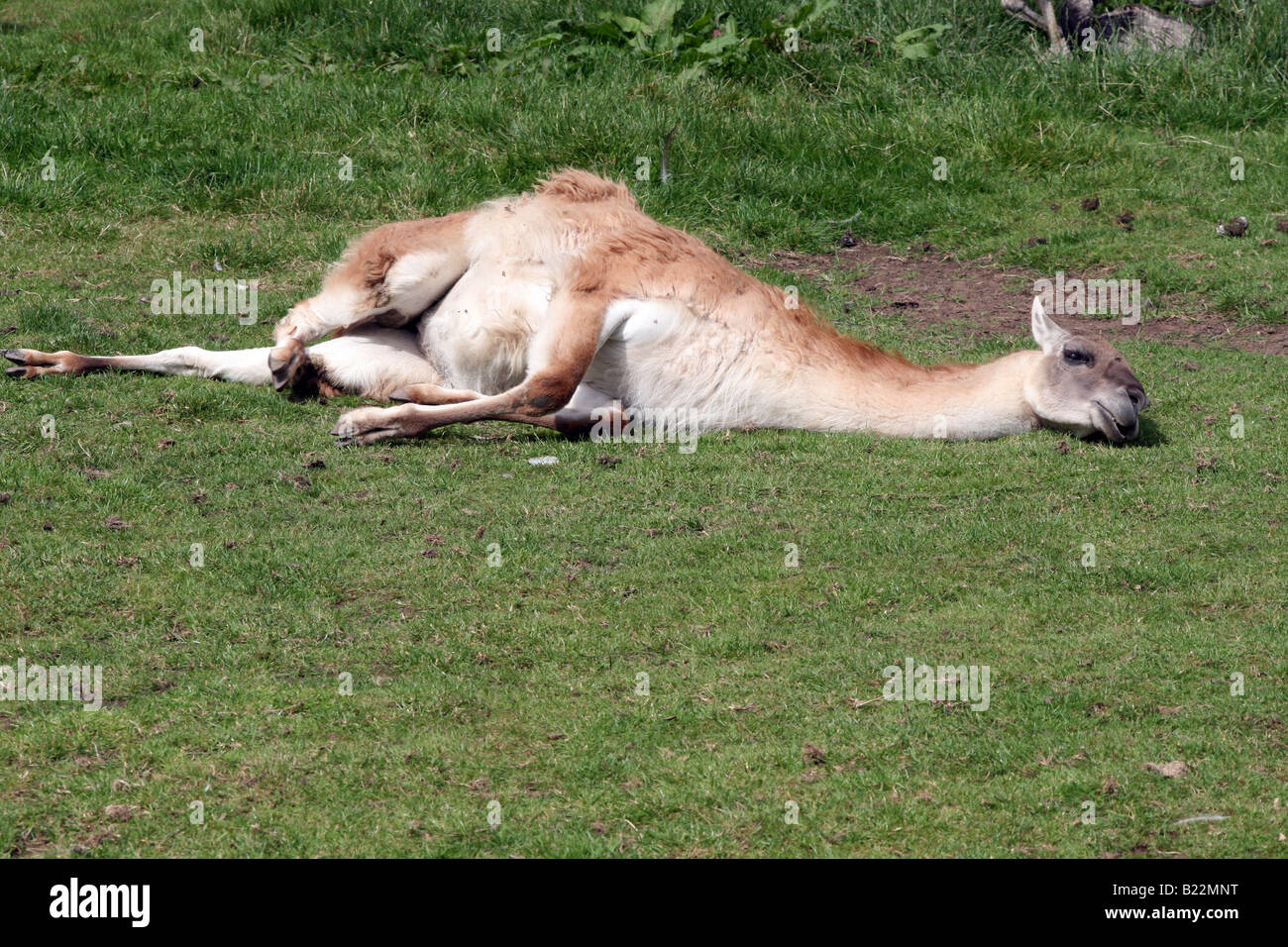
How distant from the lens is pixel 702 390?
734 cm

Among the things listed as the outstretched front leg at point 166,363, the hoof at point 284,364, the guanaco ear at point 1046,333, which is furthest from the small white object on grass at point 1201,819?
the outstretched front leg at point 166,363

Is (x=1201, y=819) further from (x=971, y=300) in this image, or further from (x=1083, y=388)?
(x=971, y=300)

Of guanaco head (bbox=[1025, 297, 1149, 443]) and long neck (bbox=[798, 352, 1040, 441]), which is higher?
guanaco head (bbox=[1025, 297, 1149, 443])

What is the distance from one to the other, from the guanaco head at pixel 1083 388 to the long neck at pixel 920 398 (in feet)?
0.32

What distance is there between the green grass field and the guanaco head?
0.58ft

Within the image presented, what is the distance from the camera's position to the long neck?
7.15 m

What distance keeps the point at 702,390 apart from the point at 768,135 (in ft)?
15.1

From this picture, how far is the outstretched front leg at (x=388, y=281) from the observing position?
25.6ft

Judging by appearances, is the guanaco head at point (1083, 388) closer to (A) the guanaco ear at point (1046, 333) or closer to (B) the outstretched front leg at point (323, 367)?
(A) the guanaco ear at point (1046, 333)

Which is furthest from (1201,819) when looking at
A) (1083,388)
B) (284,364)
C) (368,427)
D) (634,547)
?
(284,364)

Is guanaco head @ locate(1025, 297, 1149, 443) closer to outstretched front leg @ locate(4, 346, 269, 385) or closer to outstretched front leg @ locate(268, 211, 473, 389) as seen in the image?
outstretched front leg @ locate(268, 211, 473, 389)

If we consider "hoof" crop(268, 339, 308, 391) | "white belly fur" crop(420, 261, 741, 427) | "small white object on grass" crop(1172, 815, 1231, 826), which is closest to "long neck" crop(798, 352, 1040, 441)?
"white belly fur" crop(420, 261, 741, 427)

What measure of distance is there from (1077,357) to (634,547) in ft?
8.62

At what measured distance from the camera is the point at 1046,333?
7.20 metres
